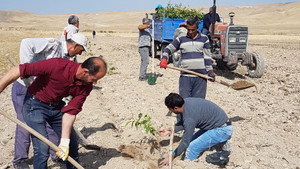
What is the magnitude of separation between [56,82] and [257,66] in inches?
292

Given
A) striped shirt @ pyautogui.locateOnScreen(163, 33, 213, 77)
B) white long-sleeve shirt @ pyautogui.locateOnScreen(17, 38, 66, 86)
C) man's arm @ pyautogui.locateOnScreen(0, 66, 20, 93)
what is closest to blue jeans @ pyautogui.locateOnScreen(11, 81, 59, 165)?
white long-sleeve shirt @ pyautogui.locateOnScreen(17, 38, 66, 86)

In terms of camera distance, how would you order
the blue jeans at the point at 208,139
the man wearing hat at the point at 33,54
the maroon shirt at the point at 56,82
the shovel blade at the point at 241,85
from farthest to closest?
the shovel blade at the point at 241,85 < the blue jeans at the point at 208,139 < the man wearing hat at the point at 33,54 < the maroon shirt at the point at 56,82

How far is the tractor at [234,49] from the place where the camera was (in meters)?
8.75

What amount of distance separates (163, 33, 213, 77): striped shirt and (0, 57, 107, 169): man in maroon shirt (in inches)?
82.7

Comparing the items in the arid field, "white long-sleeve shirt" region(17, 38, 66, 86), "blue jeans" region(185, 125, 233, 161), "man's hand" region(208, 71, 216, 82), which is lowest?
the arid field

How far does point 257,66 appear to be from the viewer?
348 inches

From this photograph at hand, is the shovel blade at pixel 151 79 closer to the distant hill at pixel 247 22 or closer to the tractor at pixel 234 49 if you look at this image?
the tractor at pixel 234 49

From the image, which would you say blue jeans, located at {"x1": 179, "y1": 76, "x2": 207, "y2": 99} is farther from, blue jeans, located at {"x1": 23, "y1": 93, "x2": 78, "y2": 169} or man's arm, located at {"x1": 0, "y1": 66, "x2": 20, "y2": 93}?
man's arm, located at {"x1": 0, "y1": 66, "x2": 20, "y2": 93}

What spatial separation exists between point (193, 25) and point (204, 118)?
1.44 m

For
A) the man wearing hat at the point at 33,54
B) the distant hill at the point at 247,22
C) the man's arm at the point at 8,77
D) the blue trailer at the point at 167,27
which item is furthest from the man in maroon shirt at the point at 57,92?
the distant hill at the point at 247,22

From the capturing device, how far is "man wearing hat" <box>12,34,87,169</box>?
321 cm

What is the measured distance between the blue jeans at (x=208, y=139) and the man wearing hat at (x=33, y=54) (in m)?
1.77

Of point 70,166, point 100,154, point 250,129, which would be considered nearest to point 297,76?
point 250,129

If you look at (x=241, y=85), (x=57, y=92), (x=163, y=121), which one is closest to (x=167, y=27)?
(x=241, y=85)
